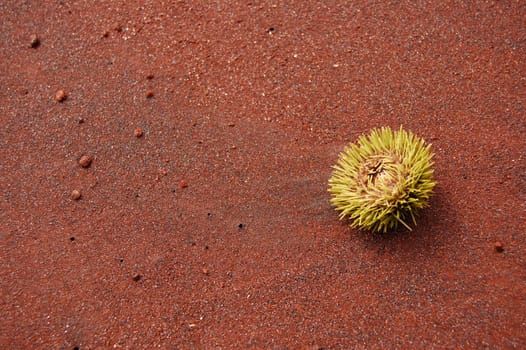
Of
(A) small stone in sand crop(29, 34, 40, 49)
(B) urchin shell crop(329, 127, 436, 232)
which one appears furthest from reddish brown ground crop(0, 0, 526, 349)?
(B) urchin shell crop(329, 127, 436, 232)

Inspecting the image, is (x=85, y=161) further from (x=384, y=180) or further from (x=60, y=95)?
(x=384, y=180)

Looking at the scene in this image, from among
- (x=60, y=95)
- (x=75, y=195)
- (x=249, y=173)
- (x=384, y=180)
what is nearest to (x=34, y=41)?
(x=60, y=95)

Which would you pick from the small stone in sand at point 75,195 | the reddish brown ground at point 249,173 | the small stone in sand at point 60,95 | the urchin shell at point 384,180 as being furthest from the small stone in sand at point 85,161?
the urchin shell at point 384,180

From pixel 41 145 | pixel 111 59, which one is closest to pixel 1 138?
pixel 41 145

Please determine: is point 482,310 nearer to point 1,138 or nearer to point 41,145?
point 41,145

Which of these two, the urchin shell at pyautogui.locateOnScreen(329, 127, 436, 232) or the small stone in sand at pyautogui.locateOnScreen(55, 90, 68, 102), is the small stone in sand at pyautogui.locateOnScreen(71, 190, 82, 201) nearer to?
the small stone in sand at pyautogui.locateOnScreen(55, 90, 68, 102)

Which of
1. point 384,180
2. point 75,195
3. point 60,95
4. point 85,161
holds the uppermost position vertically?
point 384,180
